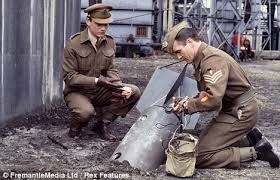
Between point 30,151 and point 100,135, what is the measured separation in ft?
3.34

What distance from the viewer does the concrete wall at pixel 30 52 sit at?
6797 millimetres

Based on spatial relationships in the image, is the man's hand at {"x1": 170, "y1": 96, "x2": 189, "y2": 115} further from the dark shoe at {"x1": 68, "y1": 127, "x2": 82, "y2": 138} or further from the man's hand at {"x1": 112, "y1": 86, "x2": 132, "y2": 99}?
the dark shoe at {"x1": 68, "y1": 127, "x2": 82, "y2": 138}

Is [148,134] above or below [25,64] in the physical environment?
below

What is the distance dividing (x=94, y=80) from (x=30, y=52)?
1.58 metres

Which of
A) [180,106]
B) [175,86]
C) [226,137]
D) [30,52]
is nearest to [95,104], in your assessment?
[175,86]

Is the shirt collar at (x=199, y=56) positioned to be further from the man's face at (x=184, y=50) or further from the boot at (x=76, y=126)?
the boot at (x=76, y=126)

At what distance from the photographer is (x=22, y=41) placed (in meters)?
7.22

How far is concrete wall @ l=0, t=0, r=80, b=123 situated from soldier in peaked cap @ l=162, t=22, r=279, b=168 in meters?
2.21

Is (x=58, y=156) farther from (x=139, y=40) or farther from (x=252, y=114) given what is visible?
(x=139, y=40)

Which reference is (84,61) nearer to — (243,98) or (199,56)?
(199,56)

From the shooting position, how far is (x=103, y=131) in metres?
6.68

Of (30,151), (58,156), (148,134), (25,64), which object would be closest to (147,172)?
(148,134)

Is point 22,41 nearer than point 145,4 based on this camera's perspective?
Yes

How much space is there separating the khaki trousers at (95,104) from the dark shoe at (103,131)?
10 cm
